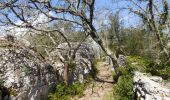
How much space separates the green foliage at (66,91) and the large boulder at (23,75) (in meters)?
0.33

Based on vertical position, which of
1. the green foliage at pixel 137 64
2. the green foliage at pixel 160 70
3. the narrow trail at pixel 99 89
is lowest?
the narrow trail at pixel 99 89

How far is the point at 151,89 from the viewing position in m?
10.4

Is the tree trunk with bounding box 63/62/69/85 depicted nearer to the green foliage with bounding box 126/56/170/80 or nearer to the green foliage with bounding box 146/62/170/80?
the green foliage with bounding box 126/56/170/80

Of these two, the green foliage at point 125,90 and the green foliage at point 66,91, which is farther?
the green foliage at point 66,91

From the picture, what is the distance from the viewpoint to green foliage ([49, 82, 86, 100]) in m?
15.4

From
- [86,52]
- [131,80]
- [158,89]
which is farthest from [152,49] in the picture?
[158,89]

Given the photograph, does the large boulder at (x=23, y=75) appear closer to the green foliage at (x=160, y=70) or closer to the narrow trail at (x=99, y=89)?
the narrow trail at (x=99, y=89)

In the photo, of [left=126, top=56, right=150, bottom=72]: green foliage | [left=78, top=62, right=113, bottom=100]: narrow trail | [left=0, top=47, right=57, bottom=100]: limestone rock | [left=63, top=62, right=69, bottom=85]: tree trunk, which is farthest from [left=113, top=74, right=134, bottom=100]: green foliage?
[left=0, top=47, right=57, bottom=100]: limestone rock

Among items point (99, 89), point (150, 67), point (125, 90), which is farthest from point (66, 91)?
point (150, 67)

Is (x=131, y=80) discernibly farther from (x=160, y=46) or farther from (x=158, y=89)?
(x=160, y=46)

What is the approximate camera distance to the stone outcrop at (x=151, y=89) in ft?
32.5

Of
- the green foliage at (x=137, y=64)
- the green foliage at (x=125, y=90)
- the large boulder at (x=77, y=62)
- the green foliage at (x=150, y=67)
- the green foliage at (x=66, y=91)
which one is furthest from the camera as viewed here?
the large boulder at (x=77, y=62)

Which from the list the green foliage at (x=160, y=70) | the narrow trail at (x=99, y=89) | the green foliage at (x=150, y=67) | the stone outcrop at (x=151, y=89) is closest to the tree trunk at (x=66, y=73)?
the narrow trail at (x=99, y=89)

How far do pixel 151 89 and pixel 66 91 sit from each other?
21.4 ft
